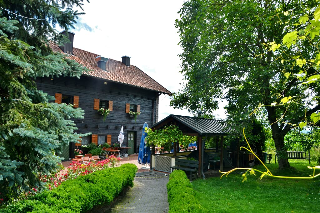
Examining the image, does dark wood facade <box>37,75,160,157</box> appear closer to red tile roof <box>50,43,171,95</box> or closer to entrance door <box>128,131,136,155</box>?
entrance door <box>128,131,136,155</box>

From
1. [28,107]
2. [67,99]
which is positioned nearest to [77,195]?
[28,107]

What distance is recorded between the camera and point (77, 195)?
5758 mm

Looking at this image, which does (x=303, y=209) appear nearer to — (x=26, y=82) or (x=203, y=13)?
(x=26, y=82)

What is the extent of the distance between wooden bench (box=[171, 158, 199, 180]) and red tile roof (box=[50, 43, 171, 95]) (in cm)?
980

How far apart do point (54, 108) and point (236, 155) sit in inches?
514

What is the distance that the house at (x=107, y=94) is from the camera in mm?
17766

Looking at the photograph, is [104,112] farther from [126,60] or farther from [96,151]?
[126,60]

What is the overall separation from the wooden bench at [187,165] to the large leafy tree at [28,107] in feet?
22.9

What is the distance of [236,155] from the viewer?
51.7 feet

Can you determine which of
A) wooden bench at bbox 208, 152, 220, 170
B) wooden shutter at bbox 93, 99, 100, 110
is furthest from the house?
wooden bench at bbox 208, 152, 220, 170

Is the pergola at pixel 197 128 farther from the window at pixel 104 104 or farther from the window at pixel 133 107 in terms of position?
the window at pixel 133 107

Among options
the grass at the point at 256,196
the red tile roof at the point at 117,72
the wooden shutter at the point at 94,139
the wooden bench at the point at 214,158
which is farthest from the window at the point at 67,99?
the grass at the point at 256,196

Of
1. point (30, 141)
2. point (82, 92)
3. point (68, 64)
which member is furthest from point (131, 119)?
point (30, 141)

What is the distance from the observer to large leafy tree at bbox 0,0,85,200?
4.23 m
